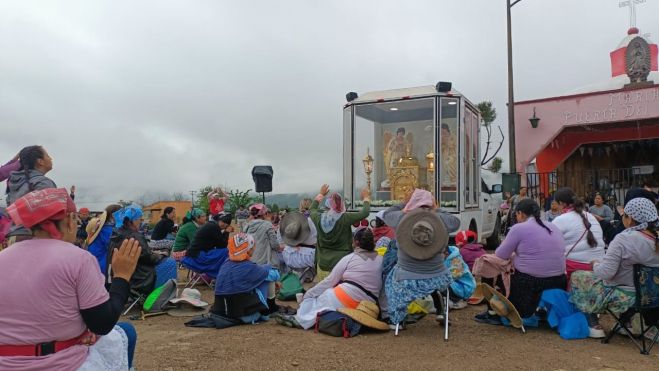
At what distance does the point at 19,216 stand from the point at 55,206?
0.14 m

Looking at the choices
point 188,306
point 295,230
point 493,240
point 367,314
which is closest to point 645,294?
point 367,314

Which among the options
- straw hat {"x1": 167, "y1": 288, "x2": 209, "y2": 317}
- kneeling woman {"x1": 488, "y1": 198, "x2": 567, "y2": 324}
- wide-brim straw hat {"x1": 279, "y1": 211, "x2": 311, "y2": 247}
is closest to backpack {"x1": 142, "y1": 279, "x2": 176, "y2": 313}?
straw hat {"x1": 167, "y1": 288, "x2": 209, "y2": 317}

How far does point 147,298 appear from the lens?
20.0ft

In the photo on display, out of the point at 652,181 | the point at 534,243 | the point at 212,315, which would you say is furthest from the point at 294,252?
the point at 652,181

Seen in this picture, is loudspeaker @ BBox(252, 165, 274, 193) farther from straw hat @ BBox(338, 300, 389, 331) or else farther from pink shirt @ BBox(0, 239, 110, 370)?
pink shirt @ BBox(0, 239, 110, 370)

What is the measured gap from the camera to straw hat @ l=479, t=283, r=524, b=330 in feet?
16.3

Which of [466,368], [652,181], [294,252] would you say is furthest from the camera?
[652,181]

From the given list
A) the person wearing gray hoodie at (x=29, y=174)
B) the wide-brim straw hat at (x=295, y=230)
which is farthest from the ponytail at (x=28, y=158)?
the wide-brim straw hat at (x=295, y=230)

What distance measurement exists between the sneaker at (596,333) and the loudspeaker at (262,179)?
29.7ft

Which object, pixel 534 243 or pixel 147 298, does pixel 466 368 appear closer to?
pixel 534 243

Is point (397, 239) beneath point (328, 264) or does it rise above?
above

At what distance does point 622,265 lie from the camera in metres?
4.42

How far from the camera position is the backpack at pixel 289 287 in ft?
22.9

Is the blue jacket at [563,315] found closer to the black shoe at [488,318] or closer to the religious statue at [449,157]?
the black shoe at [488,318]
